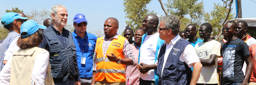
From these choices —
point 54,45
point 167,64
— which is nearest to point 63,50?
point 54,45

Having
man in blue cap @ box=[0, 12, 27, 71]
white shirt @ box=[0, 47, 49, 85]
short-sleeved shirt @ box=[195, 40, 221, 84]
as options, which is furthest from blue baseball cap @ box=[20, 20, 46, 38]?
short-sleeved shirt @ box=[195, 40, 221, 84]

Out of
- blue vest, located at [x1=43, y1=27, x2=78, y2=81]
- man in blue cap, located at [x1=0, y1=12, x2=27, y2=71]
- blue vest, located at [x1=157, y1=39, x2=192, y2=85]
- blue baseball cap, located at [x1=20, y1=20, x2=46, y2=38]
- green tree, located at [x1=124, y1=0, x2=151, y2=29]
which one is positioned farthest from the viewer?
green tree, located at [x1=124, y1=0, x2=151, y2=29]

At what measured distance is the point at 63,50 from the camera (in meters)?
4.46

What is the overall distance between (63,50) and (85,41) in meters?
1.23

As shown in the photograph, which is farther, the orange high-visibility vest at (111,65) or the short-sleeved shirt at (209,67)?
the short-sleeved shirt at (209,67)

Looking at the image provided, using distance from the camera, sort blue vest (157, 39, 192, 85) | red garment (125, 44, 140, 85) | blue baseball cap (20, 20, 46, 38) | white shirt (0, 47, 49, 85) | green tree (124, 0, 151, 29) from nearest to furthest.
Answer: white shirt (0, 47, 49, 85) → blue baseball cap (20, 20, 46, 38) → blue vest (157, 39, 192, 85) → red garment (125, 44, 140, 85) → green tree (124, 0, 151, 29)

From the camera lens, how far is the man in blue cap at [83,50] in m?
5.53

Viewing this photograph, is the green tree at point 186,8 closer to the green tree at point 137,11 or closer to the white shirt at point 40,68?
the green tree at point 137,11

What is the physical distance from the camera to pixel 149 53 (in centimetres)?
522

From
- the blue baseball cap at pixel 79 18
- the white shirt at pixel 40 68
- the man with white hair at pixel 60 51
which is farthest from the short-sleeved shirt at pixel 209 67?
the white shirt at pixel 40 68

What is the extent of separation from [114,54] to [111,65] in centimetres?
20

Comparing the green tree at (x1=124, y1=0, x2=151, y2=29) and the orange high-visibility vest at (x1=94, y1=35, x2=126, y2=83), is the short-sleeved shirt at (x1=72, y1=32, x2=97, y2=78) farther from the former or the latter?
the green tree at (x1=124, y1=0, x2=151, y2=29)

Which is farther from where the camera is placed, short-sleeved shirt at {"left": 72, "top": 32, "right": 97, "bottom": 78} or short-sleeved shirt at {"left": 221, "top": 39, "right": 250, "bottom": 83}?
short-sleeved shirt at {"left": 72, "top": 32, "right": 97, "bottom": 78}

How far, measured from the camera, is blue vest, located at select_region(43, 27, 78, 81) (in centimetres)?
439
